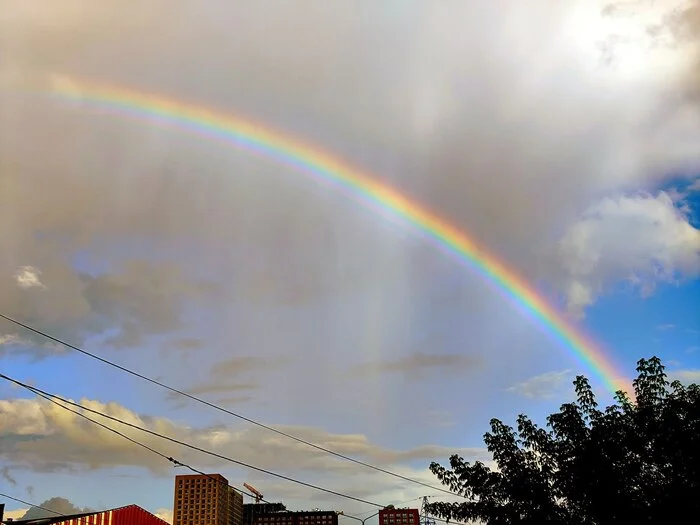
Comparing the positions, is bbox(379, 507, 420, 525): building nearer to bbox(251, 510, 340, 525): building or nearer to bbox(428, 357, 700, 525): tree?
bbox(251, 510, 340, 525): building

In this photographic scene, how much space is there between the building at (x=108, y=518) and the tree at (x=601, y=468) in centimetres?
1175

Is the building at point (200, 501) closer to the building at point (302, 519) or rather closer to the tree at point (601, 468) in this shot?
the building at point (302, 519)

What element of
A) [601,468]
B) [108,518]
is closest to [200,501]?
[108,518]

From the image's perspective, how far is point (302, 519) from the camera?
155625mm

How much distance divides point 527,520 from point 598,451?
282 cm

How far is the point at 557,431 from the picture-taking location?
18.8 m

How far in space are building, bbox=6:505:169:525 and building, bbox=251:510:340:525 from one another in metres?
135

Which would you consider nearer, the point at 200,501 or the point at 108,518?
the point at 108,518

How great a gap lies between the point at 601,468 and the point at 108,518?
17004 millimetres

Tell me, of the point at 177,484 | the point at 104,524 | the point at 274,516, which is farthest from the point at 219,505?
the point at 104,524

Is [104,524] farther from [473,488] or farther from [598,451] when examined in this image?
[598,451]

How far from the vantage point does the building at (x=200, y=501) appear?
11950 centimetres

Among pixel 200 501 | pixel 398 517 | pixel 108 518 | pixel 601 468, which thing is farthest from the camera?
pixel 398 517

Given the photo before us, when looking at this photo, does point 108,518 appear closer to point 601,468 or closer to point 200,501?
point 601,468
